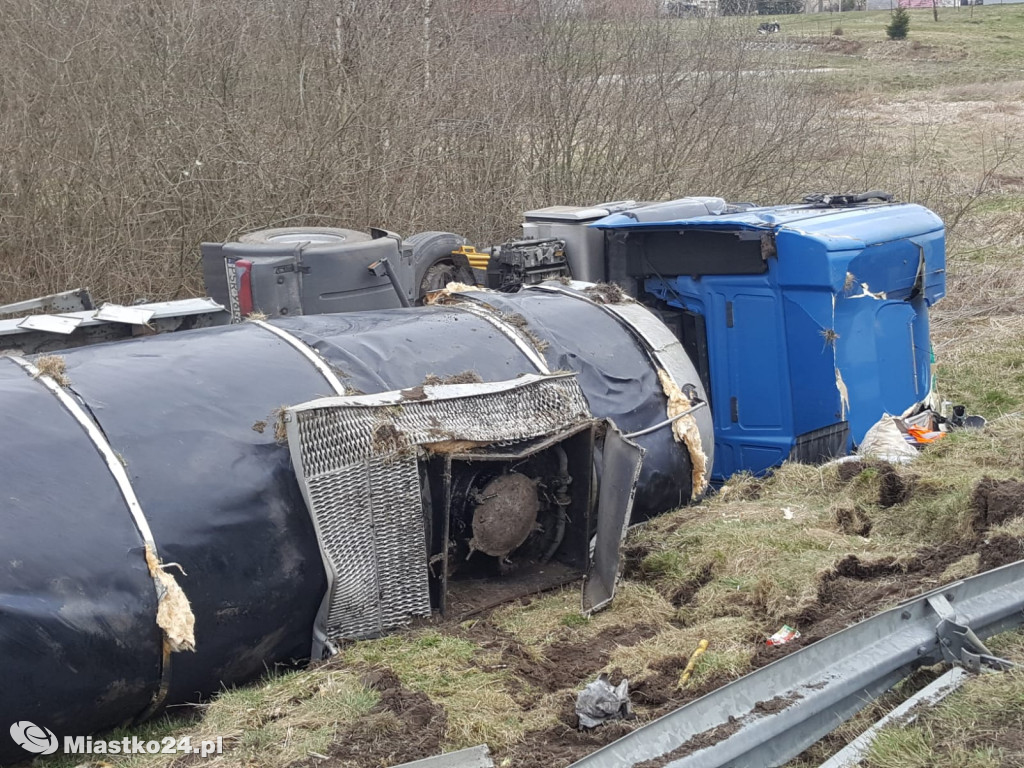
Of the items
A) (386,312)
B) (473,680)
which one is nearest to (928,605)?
(473,680)

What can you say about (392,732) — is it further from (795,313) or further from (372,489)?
(795,313)

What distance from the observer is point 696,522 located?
6102 mm

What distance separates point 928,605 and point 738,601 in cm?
118

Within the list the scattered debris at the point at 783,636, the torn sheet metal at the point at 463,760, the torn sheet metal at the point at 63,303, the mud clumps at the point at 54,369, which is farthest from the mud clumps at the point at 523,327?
the torn sheet metal at the point at 63,303

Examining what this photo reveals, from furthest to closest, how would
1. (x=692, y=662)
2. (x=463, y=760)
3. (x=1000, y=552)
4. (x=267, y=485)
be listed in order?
(x=1000, y=552), (x=267, y=485), (x=692, y=662), (x=463, y=760)

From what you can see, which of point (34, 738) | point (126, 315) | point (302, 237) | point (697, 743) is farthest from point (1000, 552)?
point (302, 237)

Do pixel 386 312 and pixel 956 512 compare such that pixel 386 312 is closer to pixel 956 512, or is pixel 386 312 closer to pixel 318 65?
pixel 956 512

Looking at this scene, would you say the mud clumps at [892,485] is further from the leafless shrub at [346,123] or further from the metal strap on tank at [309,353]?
the leafless shrub at [346,123]

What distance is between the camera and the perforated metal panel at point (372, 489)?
4.57 metres

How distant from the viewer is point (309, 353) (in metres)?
5.20

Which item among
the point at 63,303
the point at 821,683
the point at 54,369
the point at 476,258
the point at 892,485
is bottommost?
the point at 892,485

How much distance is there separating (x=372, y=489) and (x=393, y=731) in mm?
1068

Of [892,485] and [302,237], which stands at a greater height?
[302,237]

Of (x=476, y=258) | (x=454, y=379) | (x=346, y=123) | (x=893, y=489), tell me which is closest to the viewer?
(x=454, y=379)
